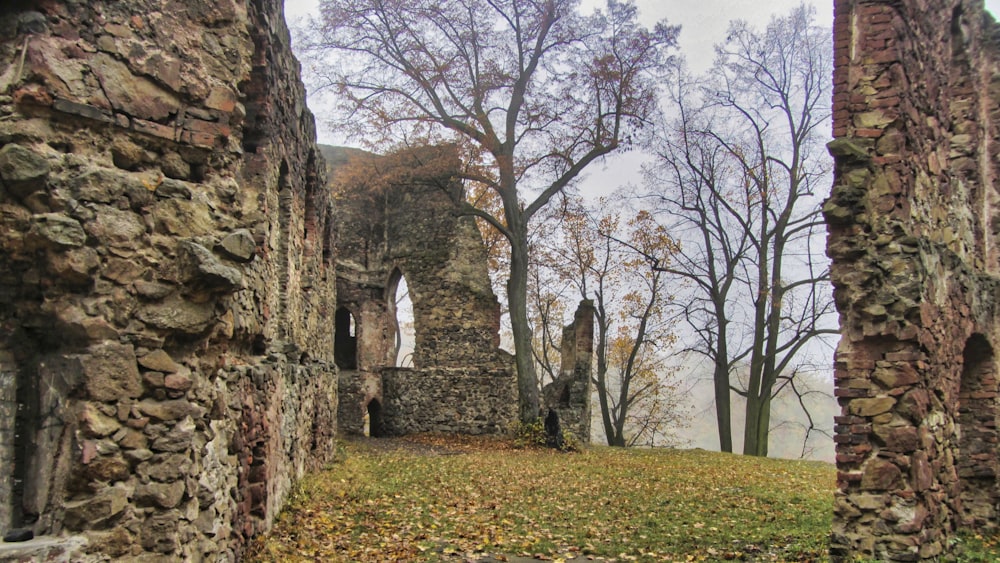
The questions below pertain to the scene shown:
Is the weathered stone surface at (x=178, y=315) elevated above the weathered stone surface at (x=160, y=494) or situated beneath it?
elevated above

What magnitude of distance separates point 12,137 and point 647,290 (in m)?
27.0

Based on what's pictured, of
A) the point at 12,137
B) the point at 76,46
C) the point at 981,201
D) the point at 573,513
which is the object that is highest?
the point at 981,201

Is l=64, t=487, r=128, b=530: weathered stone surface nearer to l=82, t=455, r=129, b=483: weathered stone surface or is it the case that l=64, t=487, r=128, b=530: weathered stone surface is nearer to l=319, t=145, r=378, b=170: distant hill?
l=82, t=455, r=129, b=483: weathered stone surface

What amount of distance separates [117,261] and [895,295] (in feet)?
22.2

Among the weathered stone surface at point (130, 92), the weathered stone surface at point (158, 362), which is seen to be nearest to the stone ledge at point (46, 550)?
the weathered stone surface at point (158, 362)

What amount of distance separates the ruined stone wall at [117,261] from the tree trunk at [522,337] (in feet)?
51.1

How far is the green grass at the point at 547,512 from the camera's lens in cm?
815

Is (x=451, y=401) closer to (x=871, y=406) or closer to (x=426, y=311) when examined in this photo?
(x=426, y=311)

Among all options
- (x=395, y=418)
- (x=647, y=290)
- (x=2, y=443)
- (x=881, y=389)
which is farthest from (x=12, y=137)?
(x=647, y=290)

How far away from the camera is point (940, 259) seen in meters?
8.46

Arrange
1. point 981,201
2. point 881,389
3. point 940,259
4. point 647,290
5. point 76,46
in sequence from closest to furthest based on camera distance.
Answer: point 76,46 < point 881,389 < point 940,259 < point 981,201 < point 647,290

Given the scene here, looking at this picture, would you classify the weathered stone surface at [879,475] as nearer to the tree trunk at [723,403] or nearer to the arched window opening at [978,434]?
the arched window opening at [978,434]

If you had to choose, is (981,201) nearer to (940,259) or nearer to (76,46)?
(940,259)

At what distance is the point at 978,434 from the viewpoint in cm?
964
